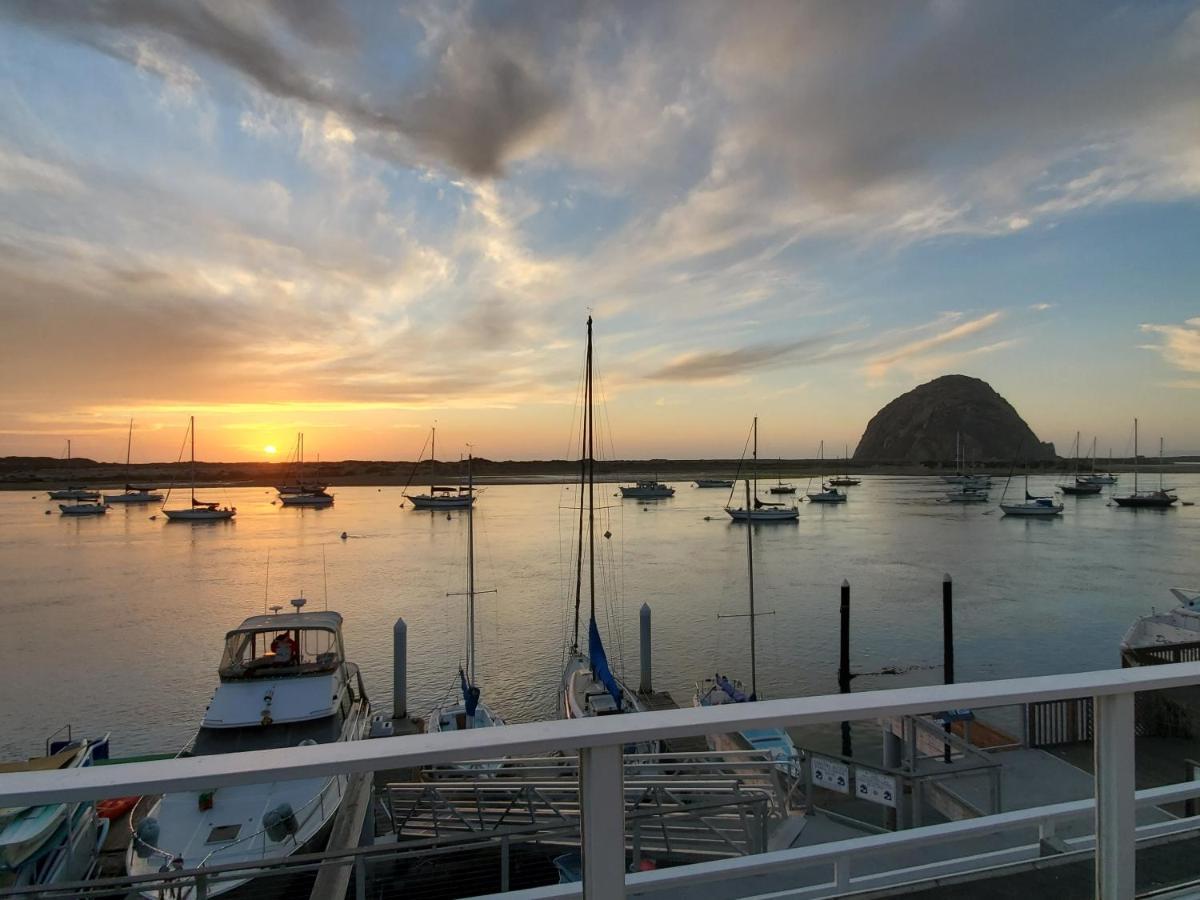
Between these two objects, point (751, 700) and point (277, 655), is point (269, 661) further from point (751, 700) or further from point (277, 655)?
point (751, 700)

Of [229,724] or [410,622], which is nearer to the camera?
[229,724]

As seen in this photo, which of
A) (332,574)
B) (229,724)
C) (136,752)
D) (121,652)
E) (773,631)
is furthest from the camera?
(332,574)

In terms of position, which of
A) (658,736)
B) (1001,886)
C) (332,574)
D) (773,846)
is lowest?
(332,574)

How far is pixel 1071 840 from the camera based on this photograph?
293 centimetres

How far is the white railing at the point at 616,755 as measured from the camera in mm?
1374

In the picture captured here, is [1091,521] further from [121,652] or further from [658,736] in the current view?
[658,736]

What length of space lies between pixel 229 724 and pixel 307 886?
24.1ft

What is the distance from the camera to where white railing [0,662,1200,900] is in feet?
4.51

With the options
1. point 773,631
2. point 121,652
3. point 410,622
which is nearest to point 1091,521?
point 773,631

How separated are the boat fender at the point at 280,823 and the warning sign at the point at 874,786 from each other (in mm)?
5716

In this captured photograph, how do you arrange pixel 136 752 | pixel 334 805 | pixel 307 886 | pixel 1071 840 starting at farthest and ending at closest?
pixel 136 752 → pixel 334 805 → pixel 307 886 → pixel 1071 840

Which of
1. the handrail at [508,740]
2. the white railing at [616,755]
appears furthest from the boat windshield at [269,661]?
the handrail at [508,740]

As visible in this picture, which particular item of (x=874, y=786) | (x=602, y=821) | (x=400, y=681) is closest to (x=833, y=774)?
(x=874, y=786)

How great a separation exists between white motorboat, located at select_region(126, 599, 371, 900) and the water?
6483 millimetres
